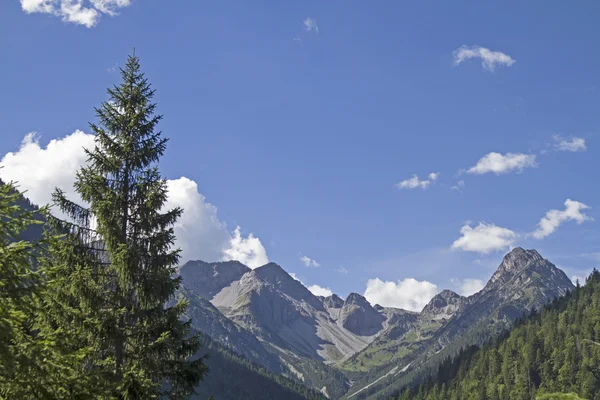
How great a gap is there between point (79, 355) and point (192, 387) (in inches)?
314

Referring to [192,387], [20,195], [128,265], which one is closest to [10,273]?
[20,195]

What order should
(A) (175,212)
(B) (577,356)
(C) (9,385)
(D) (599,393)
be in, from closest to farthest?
(C) (9,385) < (A) (175,212) < (D) (599,393) < (B) (577,356)

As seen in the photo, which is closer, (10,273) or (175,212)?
(10,273)

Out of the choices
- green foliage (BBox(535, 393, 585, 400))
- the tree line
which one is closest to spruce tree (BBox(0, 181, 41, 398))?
the tree line

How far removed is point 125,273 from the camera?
19.2 metres

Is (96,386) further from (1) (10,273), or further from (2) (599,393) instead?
(2) (599,393)

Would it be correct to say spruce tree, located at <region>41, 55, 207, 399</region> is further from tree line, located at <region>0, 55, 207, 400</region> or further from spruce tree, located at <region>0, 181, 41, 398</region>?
spruce tree, located at <region>0, 181, 41, 398</region>

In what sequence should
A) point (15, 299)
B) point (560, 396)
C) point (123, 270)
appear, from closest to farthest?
point (560, 396) → point (15, 299) → point (123, 270)

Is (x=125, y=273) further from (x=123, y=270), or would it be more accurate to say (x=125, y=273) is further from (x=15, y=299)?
(x=15, y=299)

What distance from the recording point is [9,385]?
454 inches

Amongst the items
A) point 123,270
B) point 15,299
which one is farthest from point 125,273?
point 15,299

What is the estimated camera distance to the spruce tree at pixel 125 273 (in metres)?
18.3

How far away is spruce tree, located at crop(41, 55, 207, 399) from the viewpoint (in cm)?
1834

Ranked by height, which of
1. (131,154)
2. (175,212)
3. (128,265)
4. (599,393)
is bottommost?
(599,393)
